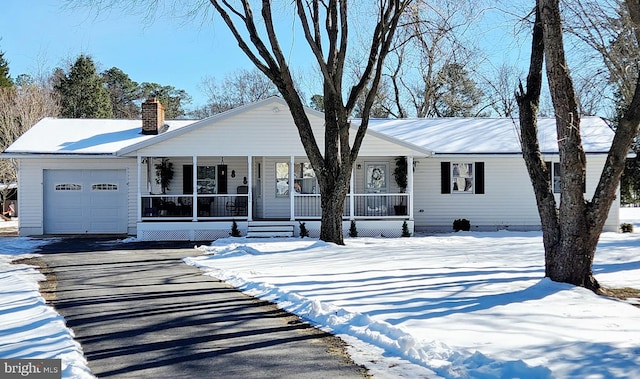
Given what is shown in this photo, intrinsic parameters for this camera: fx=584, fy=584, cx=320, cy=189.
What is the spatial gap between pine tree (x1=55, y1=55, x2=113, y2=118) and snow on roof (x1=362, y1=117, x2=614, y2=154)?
78.0ft

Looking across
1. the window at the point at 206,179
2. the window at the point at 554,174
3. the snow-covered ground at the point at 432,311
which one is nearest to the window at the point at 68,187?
the window at the point at 206,179

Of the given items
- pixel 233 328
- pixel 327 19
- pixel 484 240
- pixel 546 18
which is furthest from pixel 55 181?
pixel 546 18

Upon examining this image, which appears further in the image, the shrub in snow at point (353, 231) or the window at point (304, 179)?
the window at point (304, 179)

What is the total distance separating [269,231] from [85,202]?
289 inches

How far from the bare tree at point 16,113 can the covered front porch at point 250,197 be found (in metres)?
14.1

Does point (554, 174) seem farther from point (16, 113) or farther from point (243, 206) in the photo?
point (16, 113)

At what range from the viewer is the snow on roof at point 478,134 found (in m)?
22.0

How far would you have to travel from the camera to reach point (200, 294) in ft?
30.6

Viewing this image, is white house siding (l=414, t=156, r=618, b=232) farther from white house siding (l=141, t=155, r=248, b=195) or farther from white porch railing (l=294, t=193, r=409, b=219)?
white house siding (l=141, t=155, r=248, b=195)

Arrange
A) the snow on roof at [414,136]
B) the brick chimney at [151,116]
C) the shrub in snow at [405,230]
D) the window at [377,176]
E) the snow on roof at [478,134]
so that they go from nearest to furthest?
the shrub in snow at [405,230]
the snow on roof at [414,136]
the snow on roof at [478,134]
the window at [377,176]
the brick chimney at [151,116]

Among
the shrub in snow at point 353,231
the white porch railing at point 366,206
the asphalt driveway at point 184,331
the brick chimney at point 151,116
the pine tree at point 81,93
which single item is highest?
the pine tree at point 81,93

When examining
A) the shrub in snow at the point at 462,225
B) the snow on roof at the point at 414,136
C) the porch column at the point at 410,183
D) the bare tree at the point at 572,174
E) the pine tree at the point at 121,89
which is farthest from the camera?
the pine tree at the point at 121,89

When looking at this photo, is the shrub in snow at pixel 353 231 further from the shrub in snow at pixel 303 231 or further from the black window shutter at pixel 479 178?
the black window shutter at pixel 479 178

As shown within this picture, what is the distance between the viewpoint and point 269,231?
64.2ft
